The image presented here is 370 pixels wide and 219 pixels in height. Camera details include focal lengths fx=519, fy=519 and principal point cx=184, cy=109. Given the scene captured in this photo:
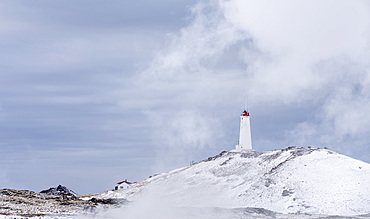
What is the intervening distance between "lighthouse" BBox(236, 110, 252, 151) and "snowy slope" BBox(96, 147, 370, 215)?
6749mm

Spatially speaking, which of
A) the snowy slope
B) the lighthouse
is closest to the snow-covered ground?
the snowy slope

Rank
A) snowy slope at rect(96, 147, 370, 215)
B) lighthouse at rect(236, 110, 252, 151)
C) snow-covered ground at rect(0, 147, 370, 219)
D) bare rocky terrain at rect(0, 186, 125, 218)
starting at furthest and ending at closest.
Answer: lighthouse at rect(236, 110, 252, 151), snowy slope at rect(96, 147, 370, 215), snow-covered ground at rect(0, 147, 370, 219), bare rocky terrain at rect(0, 186, 125, 218)

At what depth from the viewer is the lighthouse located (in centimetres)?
10206

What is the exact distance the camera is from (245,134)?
10281 centimetres

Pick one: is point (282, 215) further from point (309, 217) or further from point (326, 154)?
point (326, 154)

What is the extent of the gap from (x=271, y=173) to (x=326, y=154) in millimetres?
9582

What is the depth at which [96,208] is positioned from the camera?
59781 mm

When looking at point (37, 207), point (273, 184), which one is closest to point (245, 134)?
point (273, 184)

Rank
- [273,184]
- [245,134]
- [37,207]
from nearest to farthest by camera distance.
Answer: [37,207] < [273,184] < [245,134]

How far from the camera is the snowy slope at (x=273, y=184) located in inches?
2618

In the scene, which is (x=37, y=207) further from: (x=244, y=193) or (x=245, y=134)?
(x=245, y=134)

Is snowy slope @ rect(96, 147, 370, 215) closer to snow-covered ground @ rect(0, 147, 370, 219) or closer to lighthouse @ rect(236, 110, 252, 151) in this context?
snow-covered ground @ rect(0, 147, 370, 219)

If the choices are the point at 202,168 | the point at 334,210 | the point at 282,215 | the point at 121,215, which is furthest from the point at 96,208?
the point at 202,168

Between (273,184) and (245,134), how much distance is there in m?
29.4
